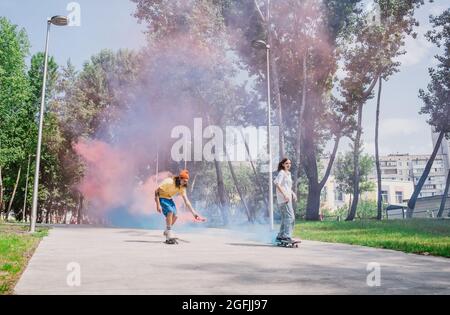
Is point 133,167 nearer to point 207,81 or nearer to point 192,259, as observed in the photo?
point 207,81

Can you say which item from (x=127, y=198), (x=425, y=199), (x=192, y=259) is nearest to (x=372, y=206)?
(x=425, y=199)

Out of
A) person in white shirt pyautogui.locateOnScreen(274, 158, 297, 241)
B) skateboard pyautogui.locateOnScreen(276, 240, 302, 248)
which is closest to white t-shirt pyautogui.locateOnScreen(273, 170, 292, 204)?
person in white shirt pyautogui.locateOnScreen(274, 158, 297, 241)

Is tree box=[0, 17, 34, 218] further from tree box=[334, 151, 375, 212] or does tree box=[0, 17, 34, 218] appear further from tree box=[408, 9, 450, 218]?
tree box=[334, 151, 375, 212]

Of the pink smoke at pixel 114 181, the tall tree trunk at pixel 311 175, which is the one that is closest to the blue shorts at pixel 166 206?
the tall tree trunk at pixel 311 175

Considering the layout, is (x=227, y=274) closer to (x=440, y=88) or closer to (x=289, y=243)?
(x=289, y=243)

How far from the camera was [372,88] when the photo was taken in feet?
89.7

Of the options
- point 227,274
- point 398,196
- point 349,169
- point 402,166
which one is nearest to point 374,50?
point 227,274

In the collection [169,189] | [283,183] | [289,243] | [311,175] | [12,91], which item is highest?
[12,91]

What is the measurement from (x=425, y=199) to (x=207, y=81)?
34.7 m

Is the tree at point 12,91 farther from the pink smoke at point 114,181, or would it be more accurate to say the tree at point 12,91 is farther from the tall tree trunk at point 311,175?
the tall tree trunk at point 311,175

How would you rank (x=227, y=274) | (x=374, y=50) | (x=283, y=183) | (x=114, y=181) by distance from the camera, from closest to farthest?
(x=227, y=274) → (x=283, y=183) → (x=374, y=50) → (x=114, y=181)

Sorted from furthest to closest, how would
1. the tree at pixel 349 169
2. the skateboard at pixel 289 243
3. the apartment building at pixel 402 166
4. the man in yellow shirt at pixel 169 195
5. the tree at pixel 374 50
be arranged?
the apartment building at pixel 402 166
the tree at pixel 349 169
the tree at pixel 374 50
the man in yellow shirt at pixel 169 195
the skateboard at pixel 289 243

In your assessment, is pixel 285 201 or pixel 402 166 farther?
pixel 402 166

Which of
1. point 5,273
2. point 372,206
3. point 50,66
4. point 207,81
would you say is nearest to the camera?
point 5,273
